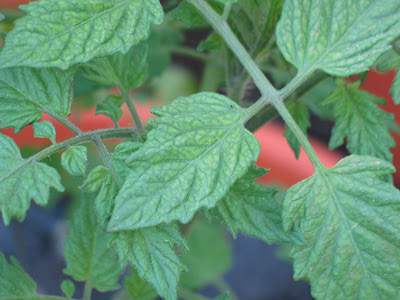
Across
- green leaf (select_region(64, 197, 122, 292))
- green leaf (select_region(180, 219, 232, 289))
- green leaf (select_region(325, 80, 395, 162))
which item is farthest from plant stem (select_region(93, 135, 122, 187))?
green leaf (select_region(180, 219, 232, 289))

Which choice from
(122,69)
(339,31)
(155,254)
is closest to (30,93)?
(122,69)

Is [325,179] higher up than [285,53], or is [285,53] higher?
[285,53]

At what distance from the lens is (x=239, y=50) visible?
64 cm

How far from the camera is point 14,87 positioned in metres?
0.65

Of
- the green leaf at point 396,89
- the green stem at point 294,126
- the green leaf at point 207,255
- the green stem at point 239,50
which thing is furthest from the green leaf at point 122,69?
the green leaf at point 207,255

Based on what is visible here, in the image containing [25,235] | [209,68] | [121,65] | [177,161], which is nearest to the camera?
[177,161]

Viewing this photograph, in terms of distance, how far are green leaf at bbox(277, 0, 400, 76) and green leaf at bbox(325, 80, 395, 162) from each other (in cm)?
18

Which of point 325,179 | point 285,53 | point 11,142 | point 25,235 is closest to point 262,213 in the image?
point 325,179

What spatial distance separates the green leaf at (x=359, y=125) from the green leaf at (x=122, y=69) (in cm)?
33

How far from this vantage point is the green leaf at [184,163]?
0.52m

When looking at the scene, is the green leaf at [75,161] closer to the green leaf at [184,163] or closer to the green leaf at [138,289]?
the green leaf at [184,163]

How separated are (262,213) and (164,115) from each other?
0.20 meters

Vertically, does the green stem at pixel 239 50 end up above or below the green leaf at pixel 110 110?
below

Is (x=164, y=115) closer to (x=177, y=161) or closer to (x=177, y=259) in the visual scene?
(x=177, y=161)
